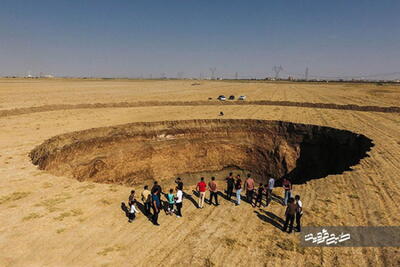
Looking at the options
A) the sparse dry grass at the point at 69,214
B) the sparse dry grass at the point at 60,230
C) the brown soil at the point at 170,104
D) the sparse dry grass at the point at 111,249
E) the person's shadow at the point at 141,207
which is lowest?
the person's shadow at the point at 141,207

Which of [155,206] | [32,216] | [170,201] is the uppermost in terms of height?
[155,206]

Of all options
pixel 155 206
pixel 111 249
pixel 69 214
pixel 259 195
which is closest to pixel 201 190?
pixel 155 206

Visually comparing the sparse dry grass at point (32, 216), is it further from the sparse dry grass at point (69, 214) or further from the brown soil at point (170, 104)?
the brown soil at point (170, 104)

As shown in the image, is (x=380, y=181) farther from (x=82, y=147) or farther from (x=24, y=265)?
(x=82, y=147)

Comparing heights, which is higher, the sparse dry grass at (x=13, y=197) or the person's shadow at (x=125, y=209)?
the sparse dry grass at (x=13, y=197)

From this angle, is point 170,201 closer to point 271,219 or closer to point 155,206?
point 155,206

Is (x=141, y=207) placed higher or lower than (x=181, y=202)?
lower

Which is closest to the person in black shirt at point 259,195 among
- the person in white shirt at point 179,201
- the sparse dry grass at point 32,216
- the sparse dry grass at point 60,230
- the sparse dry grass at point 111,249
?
the person in white shirt at point 179,201
